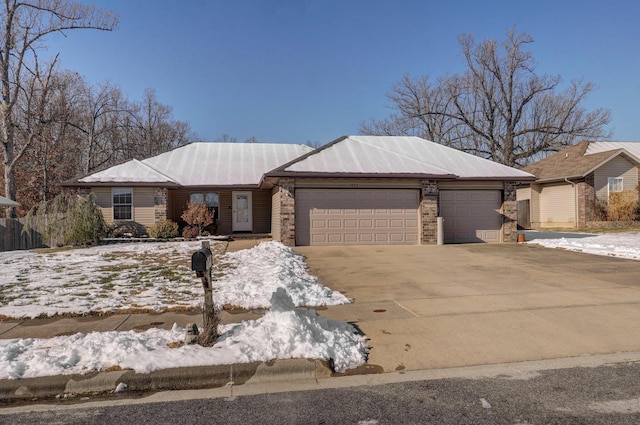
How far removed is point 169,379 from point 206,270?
1159mm

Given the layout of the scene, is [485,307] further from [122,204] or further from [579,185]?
[579,185]

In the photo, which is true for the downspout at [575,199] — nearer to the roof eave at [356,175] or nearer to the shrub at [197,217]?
the roof eave at [356,175]

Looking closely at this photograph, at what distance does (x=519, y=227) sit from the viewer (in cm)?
2811

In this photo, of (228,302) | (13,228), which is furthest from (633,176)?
(13,228)

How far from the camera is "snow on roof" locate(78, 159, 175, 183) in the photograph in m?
18.8

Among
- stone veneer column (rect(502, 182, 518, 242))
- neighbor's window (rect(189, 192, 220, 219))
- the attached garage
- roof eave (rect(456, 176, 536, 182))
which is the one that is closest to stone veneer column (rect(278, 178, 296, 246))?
neighbor's window (rect(189, 192, 220, 219))

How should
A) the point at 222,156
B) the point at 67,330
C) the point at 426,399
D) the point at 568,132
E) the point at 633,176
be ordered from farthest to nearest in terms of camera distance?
the point at 568,132
the point at 633,176
the point at 222,156
the point at 67,330
the point at 426,399

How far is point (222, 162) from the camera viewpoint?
22797 mm

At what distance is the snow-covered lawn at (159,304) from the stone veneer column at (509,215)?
33.0ft

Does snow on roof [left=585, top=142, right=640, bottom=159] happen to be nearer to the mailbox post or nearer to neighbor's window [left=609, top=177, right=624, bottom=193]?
neighbor's window [left=609, top=177, right=624, bottom=193]

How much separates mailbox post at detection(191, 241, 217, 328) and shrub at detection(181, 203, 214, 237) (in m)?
14.7

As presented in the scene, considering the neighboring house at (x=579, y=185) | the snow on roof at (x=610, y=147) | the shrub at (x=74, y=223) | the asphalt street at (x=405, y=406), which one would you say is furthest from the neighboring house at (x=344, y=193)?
A: the snow on roof at (x=610, y=147)

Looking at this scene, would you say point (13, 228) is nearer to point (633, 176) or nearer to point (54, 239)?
point (54, 239)

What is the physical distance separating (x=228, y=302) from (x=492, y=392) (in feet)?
14.4
